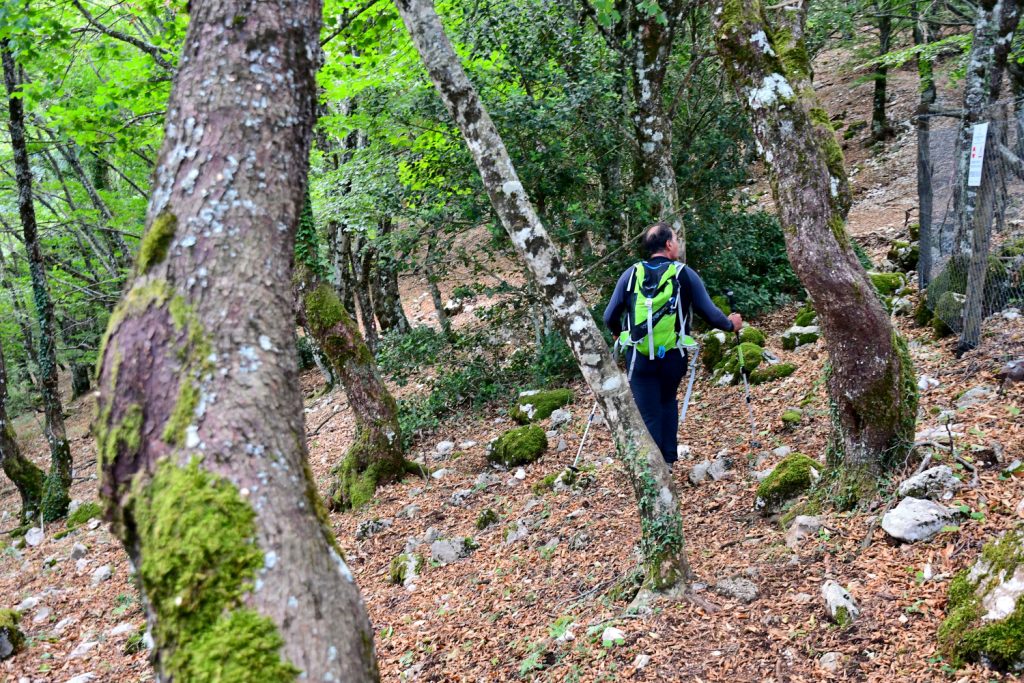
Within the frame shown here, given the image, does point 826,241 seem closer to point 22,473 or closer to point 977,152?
point 977,152

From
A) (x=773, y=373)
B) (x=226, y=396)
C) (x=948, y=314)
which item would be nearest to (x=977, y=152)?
(x=948, y=314)

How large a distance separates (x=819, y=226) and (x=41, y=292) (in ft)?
37.8

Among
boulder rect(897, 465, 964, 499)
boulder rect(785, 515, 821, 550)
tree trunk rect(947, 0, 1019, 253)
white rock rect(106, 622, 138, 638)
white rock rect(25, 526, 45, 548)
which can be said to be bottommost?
white rock rect(25, 526, 45, 548)

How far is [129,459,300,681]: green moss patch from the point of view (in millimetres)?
1544

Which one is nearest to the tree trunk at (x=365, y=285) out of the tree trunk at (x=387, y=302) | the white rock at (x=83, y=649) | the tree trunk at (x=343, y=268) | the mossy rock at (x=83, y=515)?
the tree trunk at (x=343, y=268)

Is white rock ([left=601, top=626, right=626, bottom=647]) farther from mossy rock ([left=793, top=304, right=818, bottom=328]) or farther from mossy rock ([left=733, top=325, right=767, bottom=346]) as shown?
mossy rock ([left=793, top=304, right=818, bottom=328])

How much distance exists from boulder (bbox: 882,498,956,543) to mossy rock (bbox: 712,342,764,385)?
4365mm

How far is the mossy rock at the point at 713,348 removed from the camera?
9031 millimetres

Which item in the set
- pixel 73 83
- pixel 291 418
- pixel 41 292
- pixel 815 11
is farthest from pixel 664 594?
pixel 815 11

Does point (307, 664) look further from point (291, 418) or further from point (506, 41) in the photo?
point (506, 41)

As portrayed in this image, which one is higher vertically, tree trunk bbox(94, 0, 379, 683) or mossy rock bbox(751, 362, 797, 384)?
tree trunk bbox(94, 0, 379, 683)

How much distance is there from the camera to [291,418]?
1885mm

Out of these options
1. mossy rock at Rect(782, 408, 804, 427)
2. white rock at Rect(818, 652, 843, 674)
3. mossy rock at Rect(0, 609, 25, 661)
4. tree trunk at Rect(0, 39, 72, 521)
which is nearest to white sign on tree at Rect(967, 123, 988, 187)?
mossy rock at Rect(782, 408, 804, 427)

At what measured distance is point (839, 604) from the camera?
11.7 ft
